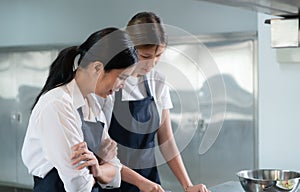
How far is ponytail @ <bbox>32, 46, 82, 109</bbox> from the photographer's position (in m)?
1.49

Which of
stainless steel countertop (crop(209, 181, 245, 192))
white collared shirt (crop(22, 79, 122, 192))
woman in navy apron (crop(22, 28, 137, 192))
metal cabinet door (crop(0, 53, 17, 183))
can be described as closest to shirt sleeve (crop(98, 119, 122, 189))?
woman in navy apron (crop(22, 28, 137, 192))

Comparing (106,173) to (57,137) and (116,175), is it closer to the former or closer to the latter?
(116,175)

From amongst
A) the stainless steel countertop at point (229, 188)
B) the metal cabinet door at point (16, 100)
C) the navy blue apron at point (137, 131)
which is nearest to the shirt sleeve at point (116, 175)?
the navy blue apron at point (137, 131)

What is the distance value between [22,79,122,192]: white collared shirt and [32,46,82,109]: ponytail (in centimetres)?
3

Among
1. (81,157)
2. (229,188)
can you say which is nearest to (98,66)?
(81,157)

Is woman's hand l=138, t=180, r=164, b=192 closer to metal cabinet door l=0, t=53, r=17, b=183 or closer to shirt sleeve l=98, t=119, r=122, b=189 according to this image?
shirt sleeve l=98, t=119, r=122, b=189

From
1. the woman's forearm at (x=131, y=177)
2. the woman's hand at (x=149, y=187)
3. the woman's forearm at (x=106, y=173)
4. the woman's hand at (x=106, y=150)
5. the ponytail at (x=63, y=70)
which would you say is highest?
the ponytail at (x=63, y=70)

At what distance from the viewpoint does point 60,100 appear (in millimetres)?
1382

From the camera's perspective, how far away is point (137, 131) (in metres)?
2.04

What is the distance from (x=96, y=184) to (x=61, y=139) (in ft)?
0.98

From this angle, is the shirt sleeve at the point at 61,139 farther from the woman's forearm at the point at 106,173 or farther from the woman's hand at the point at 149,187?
the woman's hand at the point at 149,187

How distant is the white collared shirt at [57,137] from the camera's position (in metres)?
1.35

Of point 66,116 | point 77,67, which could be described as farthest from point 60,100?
point 77,67

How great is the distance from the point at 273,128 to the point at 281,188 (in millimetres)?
836
